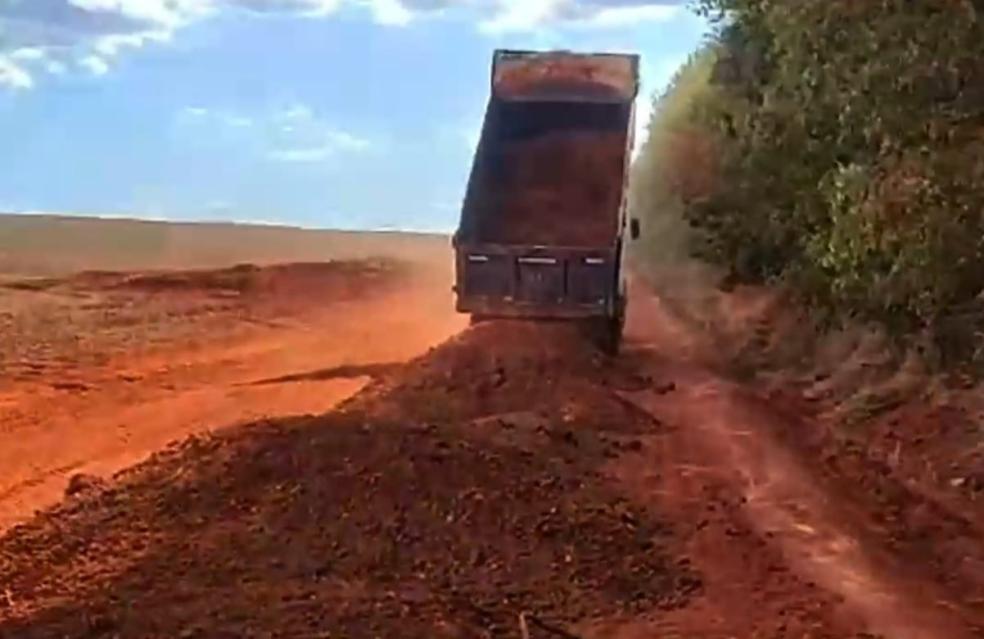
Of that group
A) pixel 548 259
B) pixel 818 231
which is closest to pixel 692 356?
pixel 548 259

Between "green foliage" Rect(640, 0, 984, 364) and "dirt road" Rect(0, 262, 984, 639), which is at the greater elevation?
"green foliage" Rect(640, 0, 984, 364)

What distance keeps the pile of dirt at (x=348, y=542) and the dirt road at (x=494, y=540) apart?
1cm

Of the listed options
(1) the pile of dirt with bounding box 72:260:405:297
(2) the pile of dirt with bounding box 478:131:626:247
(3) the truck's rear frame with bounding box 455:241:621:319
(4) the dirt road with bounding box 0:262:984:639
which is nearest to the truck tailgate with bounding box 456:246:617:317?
(3) the truck's rear frame with bounding box 455:241:621:319

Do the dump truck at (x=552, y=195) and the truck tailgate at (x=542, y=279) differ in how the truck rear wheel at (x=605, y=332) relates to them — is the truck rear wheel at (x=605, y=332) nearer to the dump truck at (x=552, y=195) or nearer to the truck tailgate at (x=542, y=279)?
the dump truck at (x=552, y=195)

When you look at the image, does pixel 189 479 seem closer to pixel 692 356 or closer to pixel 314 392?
pixel 314 392

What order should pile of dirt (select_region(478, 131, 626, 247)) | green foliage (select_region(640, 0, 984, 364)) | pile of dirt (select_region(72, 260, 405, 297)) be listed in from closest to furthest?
green foliage (select_region(640, 0, 984, 364))
pile of dirt (select_region(478, 131, 626, 247))
pile of dirt (select_region(72, 260, 405, 297))

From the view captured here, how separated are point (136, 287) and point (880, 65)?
13960mm

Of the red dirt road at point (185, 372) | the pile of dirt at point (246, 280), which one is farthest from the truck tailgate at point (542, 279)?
the pile of dirt at point (246, 280)

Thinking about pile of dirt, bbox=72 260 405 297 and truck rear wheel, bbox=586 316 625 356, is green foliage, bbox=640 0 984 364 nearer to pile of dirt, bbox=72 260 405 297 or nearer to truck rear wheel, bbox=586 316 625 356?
truck rear wheel, bbox=586 316 625 356

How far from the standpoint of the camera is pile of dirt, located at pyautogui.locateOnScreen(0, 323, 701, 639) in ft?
19.2

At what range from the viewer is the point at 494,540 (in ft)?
22.5

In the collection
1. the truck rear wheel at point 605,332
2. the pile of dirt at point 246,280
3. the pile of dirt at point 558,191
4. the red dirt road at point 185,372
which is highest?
the pile of dirt at point 558,191

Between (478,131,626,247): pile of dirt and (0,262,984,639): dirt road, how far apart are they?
2.99m

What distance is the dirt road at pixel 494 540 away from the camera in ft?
19.5
